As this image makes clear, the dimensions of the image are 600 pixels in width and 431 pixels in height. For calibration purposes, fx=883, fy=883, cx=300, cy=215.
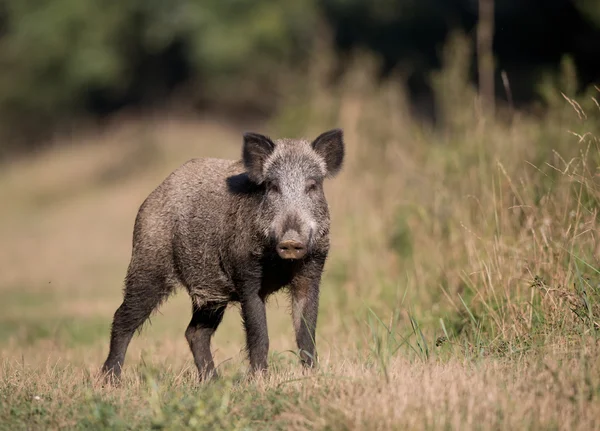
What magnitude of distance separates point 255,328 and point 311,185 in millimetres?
1154

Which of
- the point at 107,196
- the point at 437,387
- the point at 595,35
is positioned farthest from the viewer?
the point at 107,196

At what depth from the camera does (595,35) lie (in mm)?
25312

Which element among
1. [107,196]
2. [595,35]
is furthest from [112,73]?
[595,35]

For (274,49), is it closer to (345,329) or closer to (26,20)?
(26,20)

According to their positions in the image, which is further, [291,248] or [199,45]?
[199,45]

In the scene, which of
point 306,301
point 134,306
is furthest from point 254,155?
point 134,306

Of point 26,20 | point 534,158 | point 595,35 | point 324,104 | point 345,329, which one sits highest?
point 26,20

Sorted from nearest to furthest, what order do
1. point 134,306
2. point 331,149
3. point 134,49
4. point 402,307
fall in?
1. point 331,149
2. point 134,306
3. point 402,307
4. point 134,49

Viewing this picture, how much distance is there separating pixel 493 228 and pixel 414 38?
29.8 m

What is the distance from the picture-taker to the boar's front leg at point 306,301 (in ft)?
20.4

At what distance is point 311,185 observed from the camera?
6520 millimetres

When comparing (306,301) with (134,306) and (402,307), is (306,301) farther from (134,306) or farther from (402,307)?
(402,307)

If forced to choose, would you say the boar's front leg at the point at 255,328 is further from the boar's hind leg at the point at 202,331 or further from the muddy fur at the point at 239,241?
the boar's hind leg at the point at 202,331

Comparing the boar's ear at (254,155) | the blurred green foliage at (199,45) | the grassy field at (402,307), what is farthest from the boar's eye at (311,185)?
the blurred green foliage at (199,45)
